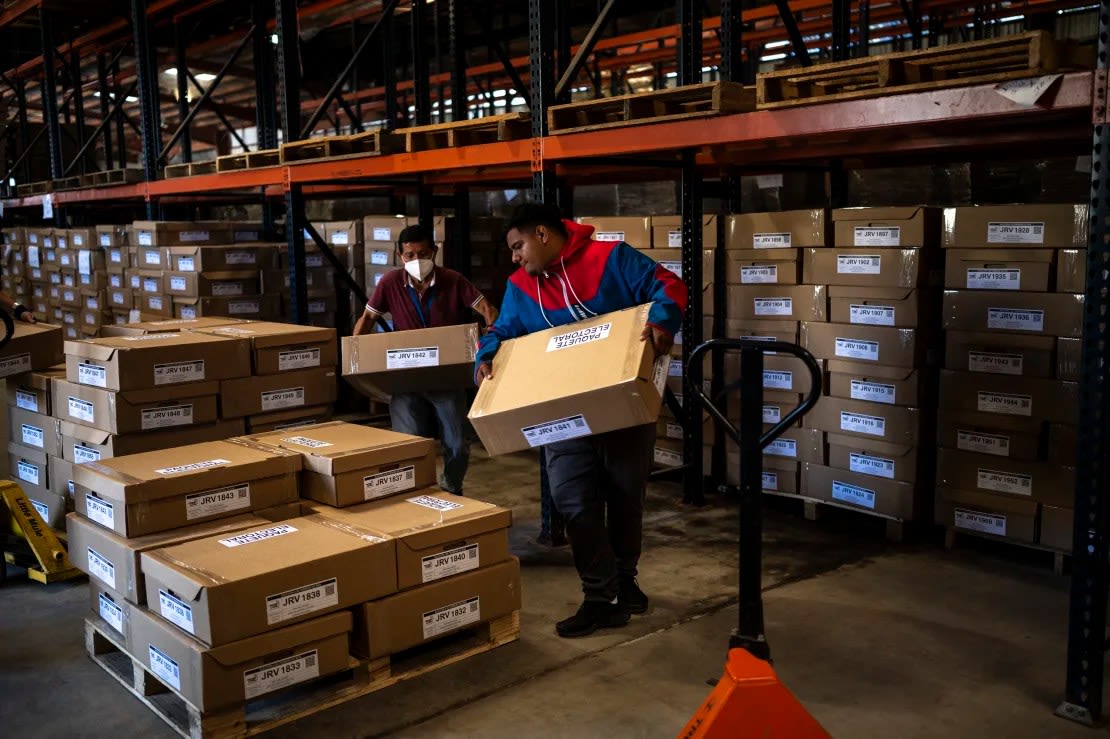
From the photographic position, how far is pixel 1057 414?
5.16m

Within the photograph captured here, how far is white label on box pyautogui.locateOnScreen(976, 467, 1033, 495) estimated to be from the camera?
17.3ft

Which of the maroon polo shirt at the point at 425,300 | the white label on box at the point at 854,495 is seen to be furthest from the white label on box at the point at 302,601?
the white label on box at the point at 854,495

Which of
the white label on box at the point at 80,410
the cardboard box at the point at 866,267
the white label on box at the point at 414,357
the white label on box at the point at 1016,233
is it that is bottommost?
the white label on box at the point at 80,410

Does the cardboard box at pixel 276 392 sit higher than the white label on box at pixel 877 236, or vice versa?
the white label on box at pixel 877 236

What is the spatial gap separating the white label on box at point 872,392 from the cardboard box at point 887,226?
33.2 inches

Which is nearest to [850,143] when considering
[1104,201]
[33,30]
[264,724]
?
[1104,201]

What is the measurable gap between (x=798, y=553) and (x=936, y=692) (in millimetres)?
1797

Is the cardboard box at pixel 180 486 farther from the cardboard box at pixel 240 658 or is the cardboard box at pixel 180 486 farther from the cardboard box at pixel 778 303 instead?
the cardboard box at pixel 778 303

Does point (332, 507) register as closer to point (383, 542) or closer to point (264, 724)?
point (383, 542)

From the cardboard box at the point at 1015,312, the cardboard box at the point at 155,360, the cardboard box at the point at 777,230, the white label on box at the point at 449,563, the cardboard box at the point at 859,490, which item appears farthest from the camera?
the cardboard box at the point at 777,230

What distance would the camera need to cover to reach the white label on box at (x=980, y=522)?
17.7 feet

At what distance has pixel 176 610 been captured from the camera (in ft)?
11.6

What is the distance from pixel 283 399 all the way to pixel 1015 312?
13.6 ft

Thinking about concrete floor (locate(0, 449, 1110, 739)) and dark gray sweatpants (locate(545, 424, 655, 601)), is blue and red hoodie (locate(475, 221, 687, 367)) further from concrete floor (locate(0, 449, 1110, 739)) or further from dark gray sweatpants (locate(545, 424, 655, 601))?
concrete floor (locate(0, 449, 1110, 739))
